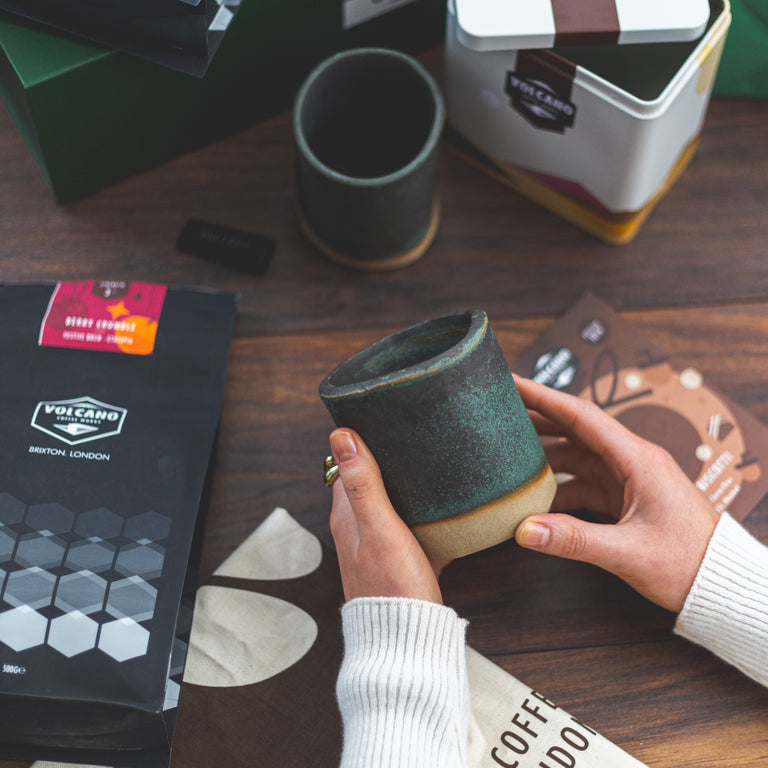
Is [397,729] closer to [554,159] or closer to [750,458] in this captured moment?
[750,458]

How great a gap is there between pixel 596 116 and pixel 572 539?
37cm

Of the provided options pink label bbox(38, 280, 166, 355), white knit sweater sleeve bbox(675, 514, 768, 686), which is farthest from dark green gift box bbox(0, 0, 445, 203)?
white knit sweater sleeve bbox(675, 514, 768, 686)

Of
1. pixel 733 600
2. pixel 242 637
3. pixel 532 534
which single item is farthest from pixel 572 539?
pixel 242 637

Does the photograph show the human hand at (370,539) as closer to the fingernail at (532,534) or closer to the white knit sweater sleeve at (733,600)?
the fingernail at (532,534)

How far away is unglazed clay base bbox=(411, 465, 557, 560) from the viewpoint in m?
0.58

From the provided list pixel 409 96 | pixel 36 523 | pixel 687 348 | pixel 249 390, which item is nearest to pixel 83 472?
pixel 36 523

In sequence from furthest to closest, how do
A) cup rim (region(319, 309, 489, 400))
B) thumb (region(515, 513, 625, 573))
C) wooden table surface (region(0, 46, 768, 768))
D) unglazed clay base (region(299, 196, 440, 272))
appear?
1. unglazed clay base (region(299, 196, 440, 272))
2. wooden table surface (region(0, 46, 768, 768))
3. thumb (region(515, 513, 625, 573))
4. cup rim (region(319, 309, 489, 400))

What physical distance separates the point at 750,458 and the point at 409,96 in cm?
45

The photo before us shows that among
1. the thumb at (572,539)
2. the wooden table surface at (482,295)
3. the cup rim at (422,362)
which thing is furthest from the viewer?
the wooden table surface at (482,295)

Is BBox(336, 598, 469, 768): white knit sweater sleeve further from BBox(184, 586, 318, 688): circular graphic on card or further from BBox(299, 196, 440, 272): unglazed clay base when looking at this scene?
BBox(299, 196, 440, 272): unglazed clay base

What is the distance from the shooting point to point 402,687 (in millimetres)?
586

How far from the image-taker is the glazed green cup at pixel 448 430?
51 centimetres

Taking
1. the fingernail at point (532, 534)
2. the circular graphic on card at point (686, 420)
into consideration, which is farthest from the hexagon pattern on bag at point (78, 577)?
the circular graphic on card at point (686, 420)

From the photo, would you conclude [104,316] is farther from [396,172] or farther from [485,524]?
[485,524]
